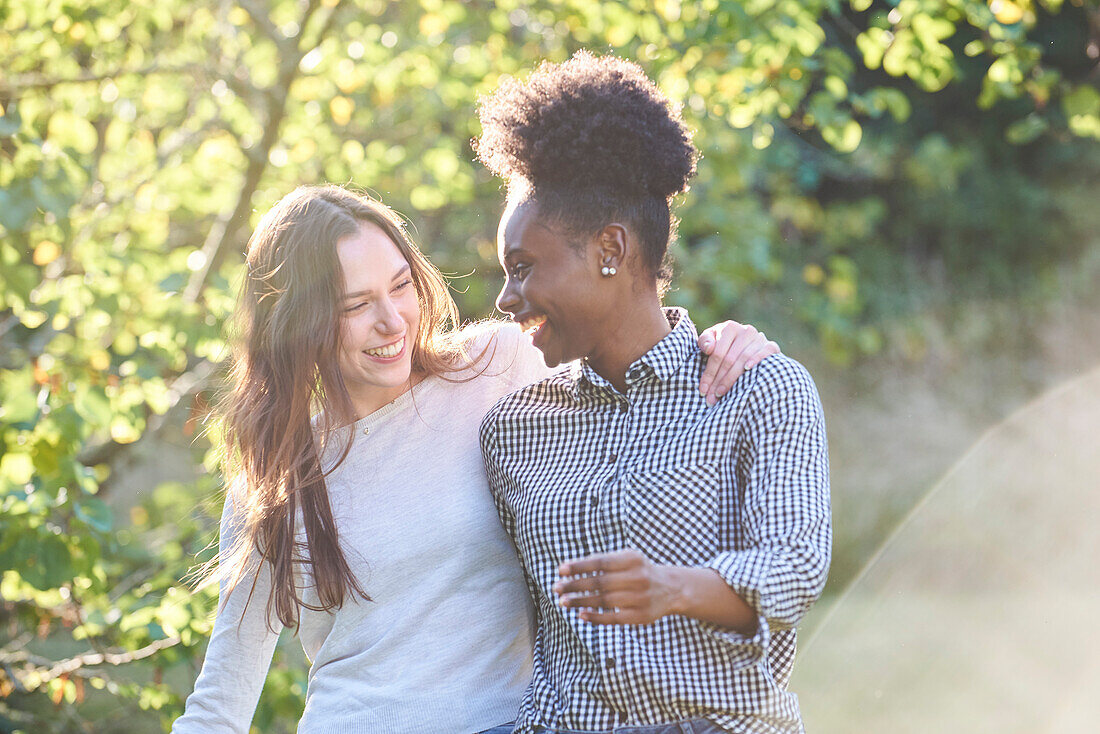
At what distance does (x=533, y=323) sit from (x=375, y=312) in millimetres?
397

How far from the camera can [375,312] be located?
2135 mm

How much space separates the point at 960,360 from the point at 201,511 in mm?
6529

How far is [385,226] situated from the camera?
2.25 meters

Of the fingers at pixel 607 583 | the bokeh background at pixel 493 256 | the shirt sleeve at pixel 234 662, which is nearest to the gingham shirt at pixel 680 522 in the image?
the fingers at pixel 607 583

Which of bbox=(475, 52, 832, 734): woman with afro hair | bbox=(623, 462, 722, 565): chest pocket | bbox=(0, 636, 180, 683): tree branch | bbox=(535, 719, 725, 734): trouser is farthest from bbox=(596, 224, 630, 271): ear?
bbox=(0, 636, 180, 683): tree branch

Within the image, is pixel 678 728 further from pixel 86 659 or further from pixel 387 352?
pixel 86 659

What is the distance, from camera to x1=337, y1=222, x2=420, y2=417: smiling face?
2.14 meters

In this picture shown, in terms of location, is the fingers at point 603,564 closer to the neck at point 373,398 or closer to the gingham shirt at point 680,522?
the gingham shirt at point 680,522

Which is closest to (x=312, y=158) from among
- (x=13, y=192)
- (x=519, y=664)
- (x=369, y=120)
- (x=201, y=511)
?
(x=369, y=120)

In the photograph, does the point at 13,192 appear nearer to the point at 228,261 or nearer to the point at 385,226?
the point at 385,226

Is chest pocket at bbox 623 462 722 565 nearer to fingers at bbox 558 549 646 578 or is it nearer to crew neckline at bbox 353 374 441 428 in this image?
fingers at bbox 558 549 646 578

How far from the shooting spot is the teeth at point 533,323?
1855mm

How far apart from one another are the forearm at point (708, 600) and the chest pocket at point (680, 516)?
0.16 m

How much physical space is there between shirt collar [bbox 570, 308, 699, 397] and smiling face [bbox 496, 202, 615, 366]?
0.18ft
